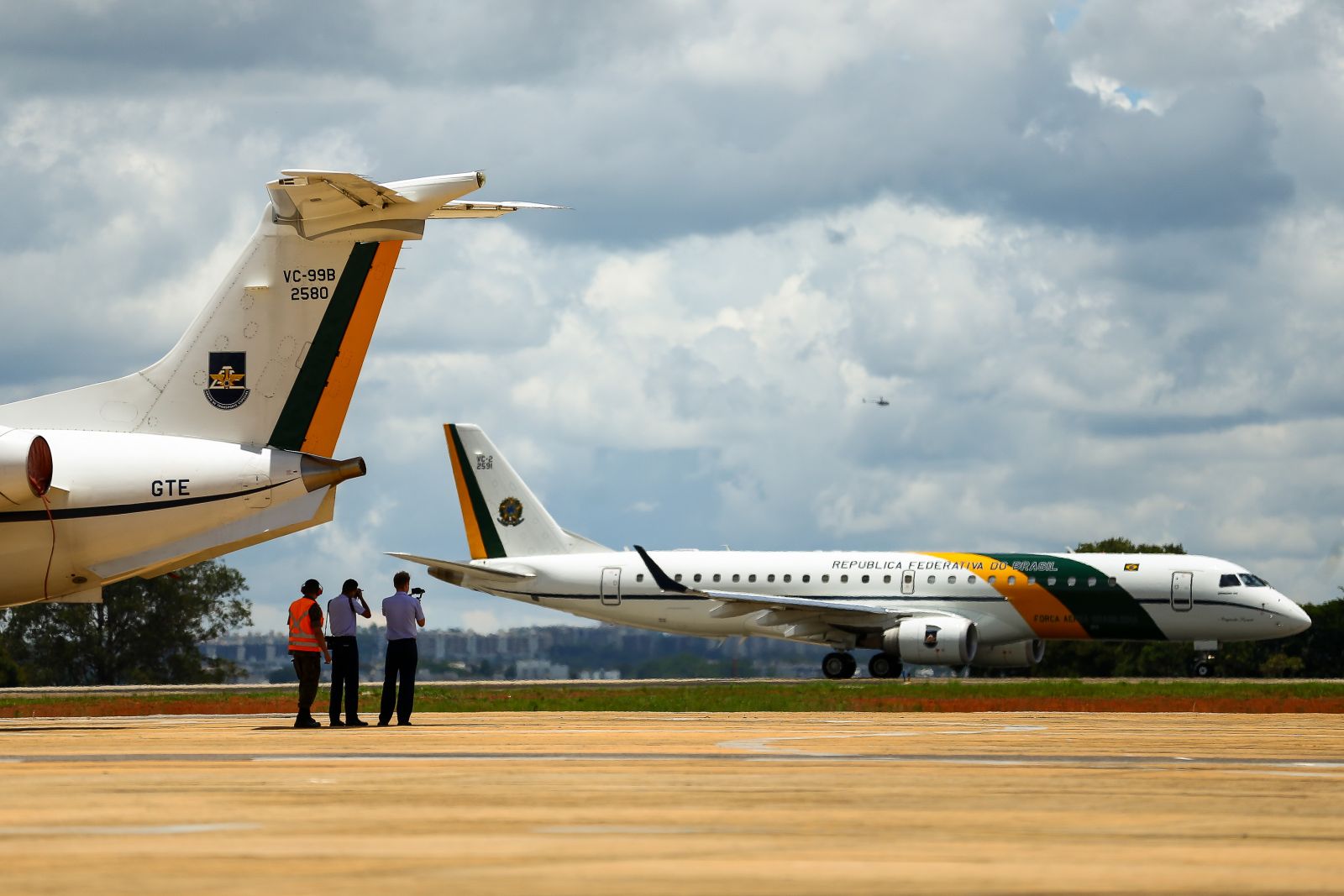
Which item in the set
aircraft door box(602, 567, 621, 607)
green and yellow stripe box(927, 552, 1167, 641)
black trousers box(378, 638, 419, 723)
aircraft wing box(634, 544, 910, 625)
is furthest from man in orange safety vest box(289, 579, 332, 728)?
aircraft door box(602, 567, 621, 607)

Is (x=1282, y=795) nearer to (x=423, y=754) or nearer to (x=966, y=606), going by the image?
(x=423, y=754)

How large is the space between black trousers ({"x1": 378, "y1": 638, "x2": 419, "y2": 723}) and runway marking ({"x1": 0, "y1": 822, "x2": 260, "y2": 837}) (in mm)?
12439

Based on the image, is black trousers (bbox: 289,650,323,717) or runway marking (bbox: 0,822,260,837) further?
black trousers (bbox: 289,650,323,717)

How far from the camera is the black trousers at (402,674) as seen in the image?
2219cm

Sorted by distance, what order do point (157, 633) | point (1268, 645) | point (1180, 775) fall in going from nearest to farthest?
point (1180, 775)
point (1268, 645)
point (157, 633)

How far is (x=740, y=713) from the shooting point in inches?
1029

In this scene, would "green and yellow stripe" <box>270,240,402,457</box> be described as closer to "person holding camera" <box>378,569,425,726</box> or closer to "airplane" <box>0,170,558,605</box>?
"airplane" <box>0,170,558,605</box>

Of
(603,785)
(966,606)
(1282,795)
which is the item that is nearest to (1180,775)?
(1282,795)

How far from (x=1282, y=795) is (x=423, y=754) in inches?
287

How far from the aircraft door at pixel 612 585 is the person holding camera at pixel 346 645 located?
31.7 metres

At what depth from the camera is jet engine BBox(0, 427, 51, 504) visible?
67.8ft

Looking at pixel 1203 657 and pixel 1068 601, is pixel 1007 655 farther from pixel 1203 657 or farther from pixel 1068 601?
pixel 1203 657

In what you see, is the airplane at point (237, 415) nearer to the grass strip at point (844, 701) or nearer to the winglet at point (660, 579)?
the grass strip at point (844, 701)

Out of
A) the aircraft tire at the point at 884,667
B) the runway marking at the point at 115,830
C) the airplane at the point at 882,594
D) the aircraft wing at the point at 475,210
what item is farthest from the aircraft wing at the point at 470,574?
the runway marking at the point at 115,830
